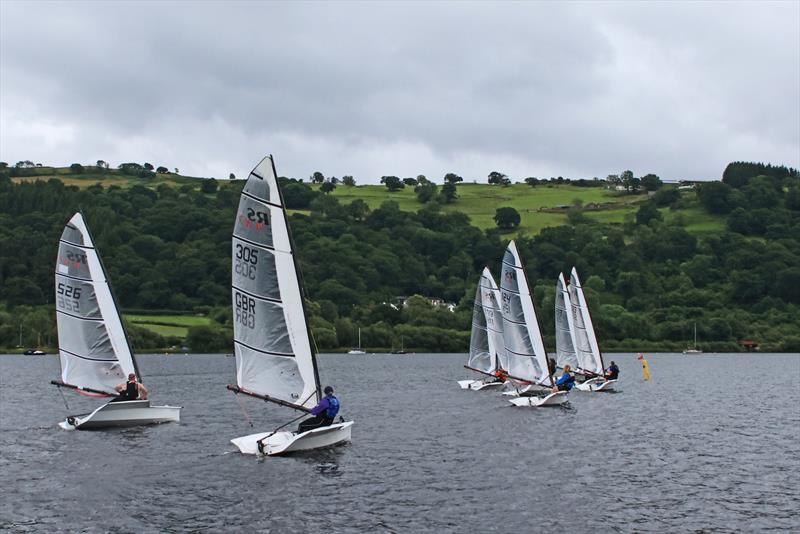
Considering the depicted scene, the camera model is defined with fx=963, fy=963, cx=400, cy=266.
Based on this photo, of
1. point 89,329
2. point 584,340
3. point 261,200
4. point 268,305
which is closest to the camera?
point 261,200

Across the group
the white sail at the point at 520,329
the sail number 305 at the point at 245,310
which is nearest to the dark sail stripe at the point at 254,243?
the sail number 305 at the point at 245,310

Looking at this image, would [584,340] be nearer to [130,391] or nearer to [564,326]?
[564,326]

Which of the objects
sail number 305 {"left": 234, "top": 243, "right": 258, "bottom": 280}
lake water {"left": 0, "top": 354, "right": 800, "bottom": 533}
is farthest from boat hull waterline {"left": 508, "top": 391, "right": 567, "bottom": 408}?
sail number 305 {"left": 234, "top": 243, "right": 258, "bottom": 280}

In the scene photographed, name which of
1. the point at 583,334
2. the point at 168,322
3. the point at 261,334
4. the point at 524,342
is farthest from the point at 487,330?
the point at 168,322

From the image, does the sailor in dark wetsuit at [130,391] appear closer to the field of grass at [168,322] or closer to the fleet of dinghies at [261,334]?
the fleet of dinghies at [261,334]

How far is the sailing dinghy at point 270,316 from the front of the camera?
116 feet

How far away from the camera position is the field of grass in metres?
155

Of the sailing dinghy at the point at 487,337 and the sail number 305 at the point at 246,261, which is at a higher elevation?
the sail number 305 at the point at 246,261

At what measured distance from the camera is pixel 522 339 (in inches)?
2304

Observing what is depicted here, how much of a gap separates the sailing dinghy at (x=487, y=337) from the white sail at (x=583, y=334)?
6841 millimetres

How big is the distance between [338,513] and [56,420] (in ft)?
96.0

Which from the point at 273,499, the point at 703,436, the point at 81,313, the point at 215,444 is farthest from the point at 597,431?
the point at 81,313

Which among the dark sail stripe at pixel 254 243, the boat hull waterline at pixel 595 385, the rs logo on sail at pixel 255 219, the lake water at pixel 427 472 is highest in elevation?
the rs logo on sail at pixel 255 219

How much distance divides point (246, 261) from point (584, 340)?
46.4m
